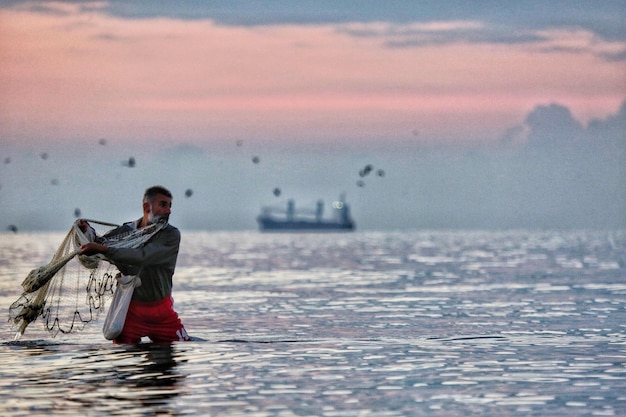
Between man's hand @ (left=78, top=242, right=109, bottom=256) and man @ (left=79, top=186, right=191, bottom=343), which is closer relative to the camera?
man's hand @ (left=78, top=242, right=109, bottom=256)

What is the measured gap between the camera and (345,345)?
18.3 meters

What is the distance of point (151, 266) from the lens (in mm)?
15508

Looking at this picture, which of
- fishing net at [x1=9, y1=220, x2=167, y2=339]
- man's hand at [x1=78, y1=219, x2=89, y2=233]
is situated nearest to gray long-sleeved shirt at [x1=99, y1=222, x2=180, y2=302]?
fishing net at [x1=9, y1=220, x2=167, y2=339]

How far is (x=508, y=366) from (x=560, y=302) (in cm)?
1418

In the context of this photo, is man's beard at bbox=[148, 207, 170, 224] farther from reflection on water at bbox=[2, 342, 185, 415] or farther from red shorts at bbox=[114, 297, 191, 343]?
reflection on water at bbox=[2, 342, 185, 415]

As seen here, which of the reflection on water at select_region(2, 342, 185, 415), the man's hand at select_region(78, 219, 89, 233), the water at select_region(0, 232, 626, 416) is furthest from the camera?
the man's hand at select_region(78, 219, 89, 233)

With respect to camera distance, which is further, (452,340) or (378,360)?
(452,340)

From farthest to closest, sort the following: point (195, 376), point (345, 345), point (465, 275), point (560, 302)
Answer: point (465, 275) < point (560, 302) < point (345, 345) < point (195, 376)

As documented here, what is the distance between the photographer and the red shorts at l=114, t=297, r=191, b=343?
15773 mm

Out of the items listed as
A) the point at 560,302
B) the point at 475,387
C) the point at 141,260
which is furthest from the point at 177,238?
the point at 560,302

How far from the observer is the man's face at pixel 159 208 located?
1566 cm

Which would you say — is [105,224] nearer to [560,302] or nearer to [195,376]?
[195,376]

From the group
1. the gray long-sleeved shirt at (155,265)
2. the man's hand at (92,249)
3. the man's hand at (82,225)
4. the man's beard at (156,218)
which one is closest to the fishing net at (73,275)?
the man's hand at (82,225)

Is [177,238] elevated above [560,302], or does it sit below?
above
